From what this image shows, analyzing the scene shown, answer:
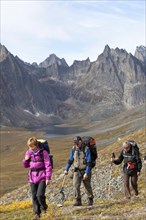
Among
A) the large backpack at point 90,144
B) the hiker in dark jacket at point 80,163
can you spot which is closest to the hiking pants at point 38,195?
the hiker in dark jacket at point 80,163

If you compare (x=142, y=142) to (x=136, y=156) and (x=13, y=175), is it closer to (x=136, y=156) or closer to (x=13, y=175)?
(x=136, y=156)

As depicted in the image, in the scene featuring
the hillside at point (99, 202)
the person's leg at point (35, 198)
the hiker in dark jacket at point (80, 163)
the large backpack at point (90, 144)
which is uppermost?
the large backpack at point (90, 144)

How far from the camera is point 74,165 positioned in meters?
16.8

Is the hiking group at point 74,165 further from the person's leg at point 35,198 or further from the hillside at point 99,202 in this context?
the hillside at point 99,202

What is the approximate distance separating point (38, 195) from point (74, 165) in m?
3.16

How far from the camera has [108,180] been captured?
109ft

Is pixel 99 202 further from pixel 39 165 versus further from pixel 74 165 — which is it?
pixel 39 165

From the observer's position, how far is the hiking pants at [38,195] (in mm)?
14047

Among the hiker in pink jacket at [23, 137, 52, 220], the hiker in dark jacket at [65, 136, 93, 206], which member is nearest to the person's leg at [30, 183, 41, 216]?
the hiker in pink jacket at [23, 137, 52, 220]

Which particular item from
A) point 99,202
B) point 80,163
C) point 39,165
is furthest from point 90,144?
point 99,202

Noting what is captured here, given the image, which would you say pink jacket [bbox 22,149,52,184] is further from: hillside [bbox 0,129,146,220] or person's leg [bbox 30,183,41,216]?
hillside [bbox 0,129,146,220]

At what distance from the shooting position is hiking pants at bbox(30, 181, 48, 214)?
1405cm

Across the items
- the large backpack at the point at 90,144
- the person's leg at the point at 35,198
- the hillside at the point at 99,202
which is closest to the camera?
the person's leg at the point at 35,198

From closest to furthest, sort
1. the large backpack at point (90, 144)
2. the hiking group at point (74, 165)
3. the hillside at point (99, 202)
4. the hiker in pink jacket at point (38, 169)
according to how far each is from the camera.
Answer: the hiker in pink jacket at point (38, 169) < the hiking group at point (74, 165) < the hillside at point (99, 202) < the large backpack at point (90, 144)
